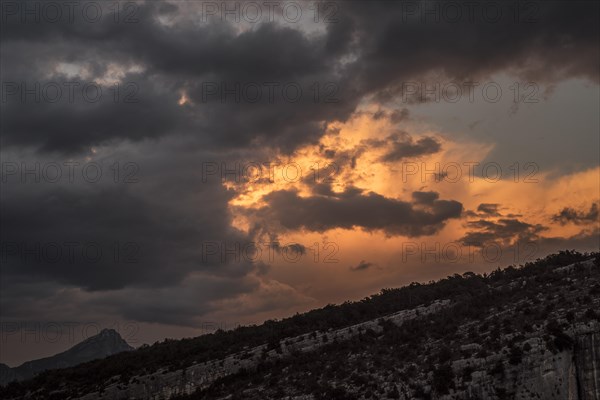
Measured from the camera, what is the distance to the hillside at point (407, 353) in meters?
48.9

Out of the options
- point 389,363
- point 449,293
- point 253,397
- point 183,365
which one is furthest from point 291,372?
point 449,293

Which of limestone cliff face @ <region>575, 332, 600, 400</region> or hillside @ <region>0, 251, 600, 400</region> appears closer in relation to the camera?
limestone cliff face @ <region>575, 332, 600, 400</region>

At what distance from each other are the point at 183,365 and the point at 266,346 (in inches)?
431

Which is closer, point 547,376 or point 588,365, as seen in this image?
point 588,365

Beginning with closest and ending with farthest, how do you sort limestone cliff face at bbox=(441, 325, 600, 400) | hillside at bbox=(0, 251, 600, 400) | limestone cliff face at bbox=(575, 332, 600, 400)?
1. limestone cliff face at bbox=(575, 332, 600, 400)
2. limestone cliff face at bbox=(441, 325, 600, 400)
3. hillside at bbox=(0, 251, 600, 400)

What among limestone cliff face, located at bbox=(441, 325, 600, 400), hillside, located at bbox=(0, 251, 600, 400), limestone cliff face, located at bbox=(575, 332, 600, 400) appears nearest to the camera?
limestone cliff face, located at bbox=(575, 332, 600, 400)

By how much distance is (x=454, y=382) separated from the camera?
2021 inches

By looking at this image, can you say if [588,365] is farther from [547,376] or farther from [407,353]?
[407,353]

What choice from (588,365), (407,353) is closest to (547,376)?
(588,365)

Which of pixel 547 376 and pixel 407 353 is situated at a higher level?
pixel 407 353

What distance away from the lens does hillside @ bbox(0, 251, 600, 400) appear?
4888 cm

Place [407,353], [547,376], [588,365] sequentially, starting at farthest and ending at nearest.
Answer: [407,353], [547,376], [588,365]

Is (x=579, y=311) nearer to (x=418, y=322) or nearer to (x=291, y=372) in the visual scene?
(x=418, y=322)

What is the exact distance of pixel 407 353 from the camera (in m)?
62.1
